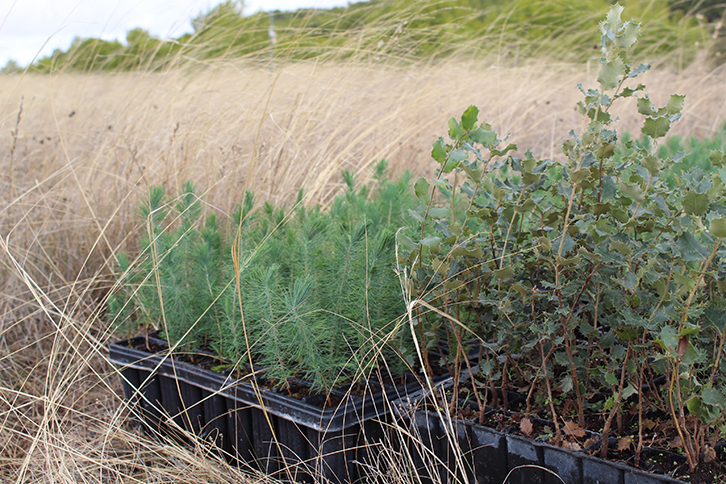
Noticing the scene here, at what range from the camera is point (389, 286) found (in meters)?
1.54

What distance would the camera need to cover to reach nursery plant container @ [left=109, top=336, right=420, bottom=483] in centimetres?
135

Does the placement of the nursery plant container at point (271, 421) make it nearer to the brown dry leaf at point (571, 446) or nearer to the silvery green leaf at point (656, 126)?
the brown dry leaf at point (571, 446)

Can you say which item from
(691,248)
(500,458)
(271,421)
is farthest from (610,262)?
(271,421)

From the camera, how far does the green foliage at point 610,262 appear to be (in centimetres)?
96

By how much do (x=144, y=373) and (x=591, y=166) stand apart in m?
1.44

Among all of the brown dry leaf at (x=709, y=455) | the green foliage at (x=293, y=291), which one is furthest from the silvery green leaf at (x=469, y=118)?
the brown dry leaf at (x=709, y=455)

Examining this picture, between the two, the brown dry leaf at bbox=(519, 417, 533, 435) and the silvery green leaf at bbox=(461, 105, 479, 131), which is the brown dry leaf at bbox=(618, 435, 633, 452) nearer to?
the brown dry leaf at bbox=(519, 417, 533, 435)

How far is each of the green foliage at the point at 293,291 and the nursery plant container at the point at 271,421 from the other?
8 centimetres

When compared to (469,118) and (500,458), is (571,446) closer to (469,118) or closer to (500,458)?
(500,458)

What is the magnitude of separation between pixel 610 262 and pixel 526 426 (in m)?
0.39

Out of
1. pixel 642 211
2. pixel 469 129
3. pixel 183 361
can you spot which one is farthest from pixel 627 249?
pixel 183 361

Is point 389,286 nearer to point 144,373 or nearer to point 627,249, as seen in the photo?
point 627,249

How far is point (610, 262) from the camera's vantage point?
3.52 feet

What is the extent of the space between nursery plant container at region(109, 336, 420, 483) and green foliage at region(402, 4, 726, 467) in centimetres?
27
